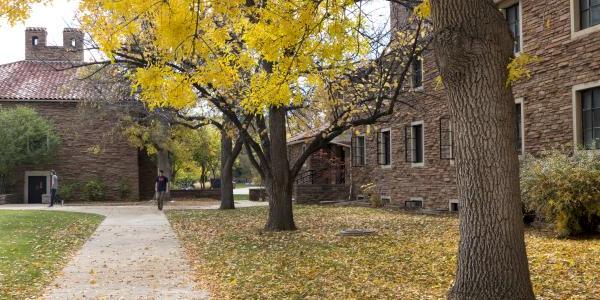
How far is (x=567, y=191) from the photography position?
1141cm

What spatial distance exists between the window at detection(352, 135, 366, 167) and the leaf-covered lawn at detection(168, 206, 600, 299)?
1284 cm

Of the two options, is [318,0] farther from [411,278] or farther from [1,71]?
[1,71]

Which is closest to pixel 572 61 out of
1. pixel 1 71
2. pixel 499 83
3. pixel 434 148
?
pixel 434 148

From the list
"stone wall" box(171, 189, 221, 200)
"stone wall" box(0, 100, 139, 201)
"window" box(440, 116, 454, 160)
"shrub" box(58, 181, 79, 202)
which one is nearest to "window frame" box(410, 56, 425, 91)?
"window" box(440, 116, 454, 160)

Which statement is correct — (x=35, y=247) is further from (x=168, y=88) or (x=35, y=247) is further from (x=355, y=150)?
(x=355, y=150)

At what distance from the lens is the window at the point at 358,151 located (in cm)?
2828

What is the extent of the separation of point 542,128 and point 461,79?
35.9 ft

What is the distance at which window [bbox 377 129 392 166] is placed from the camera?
83.8 ft

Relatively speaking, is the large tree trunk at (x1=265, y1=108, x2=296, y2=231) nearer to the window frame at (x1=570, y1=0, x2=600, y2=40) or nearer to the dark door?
the window frame at (x1=570, y1=0, x2=600, y2=40)

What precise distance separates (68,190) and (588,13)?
28449 millimetres

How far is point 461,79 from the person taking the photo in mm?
5406

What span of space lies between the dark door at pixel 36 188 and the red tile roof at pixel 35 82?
4488 mm

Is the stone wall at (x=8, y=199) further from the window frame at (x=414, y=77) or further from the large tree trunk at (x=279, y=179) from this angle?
the large tree trunk at (x=279, y=179)

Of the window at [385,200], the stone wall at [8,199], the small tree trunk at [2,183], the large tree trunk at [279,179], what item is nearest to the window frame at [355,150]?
the window at [385,200]
